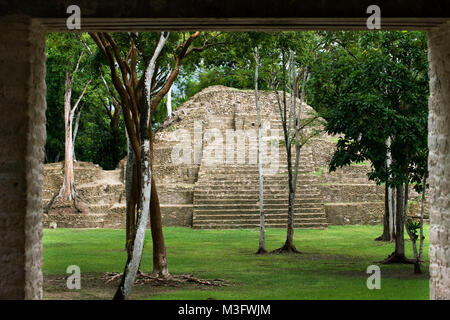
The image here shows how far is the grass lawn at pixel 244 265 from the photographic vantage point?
7512 mm

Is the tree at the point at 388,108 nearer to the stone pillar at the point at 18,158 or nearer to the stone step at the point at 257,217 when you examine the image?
the stone pillar at the point at 18,158

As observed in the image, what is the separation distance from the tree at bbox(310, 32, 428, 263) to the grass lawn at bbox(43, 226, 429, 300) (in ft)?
5.40

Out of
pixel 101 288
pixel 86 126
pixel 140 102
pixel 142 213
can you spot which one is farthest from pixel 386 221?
pixel 86 126

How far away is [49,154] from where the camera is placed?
87.4ft

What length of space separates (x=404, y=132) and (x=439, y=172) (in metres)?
4.49

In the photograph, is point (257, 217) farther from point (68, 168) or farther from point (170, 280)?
point (170, 280)

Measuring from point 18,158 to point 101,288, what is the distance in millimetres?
4087

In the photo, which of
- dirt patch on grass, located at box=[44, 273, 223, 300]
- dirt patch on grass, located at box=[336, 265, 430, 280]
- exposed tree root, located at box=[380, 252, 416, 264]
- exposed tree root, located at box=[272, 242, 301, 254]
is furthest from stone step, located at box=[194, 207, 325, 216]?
dirt patch on grass, located at box=[44, 273, 223, 300]

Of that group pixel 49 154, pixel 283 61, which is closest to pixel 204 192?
pixel 283 61

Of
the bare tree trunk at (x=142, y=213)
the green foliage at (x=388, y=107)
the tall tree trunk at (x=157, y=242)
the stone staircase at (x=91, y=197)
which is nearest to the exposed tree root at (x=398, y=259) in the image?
the green foliage at (x=388, y=107)

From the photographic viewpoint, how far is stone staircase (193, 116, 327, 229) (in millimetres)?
18078

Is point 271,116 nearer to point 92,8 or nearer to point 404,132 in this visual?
point 404,132

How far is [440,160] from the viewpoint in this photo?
4516 mm

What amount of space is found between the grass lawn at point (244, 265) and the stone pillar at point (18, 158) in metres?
3.22
